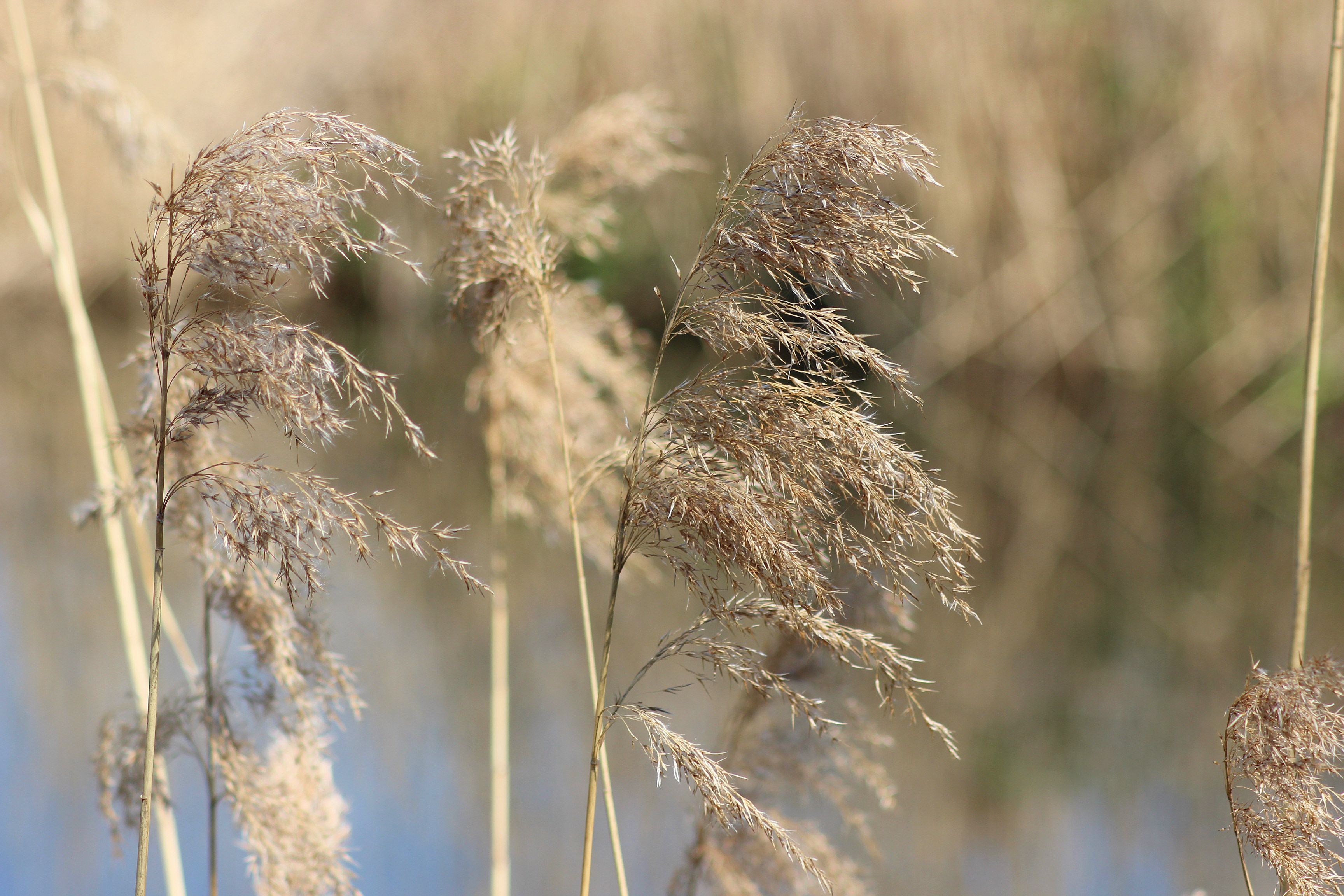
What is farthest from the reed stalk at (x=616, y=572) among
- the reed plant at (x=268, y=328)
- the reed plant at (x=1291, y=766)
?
the reed plant at (x=1291, y=766)

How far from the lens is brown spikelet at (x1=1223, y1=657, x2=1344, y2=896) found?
1.22 metres

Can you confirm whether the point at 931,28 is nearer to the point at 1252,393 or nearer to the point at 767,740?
the point at 1252,393

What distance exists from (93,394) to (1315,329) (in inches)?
66.5

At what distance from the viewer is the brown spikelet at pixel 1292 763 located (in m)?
1.22

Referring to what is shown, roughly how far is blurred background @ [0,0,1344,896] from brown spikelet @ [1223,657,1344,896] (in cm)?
123

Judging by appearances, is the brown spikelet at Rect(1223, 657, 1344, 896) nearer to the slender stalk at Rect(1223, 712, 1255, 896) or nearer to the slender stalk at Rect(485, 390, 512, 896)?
the slender stalk at Rect(1223, 712, 1255, 896)

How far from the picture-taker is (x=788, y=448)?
1.20 m

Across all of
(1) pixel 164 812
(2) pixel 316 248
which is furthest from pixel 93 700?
(2) pixel 316 248

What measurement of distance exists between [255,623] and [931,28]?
6942 mm

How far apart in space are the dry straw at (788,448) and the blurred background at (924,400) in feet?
2.59

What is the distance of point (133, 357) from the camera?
1.49 meters

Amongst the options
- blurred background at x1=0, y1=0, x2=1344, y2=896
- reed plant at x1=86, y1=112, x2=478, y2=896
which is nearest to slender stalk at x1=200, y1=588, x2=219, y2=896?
blurred background at x1=0, y1=0, x2=1344, y2=896

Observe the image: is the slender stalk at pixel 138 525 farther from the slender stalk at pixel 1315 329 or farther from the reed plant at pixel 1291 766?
the slender stalk at pixel 1315 329

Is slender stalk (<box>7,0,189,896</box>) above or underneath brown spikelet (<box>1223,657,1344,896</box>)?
above
